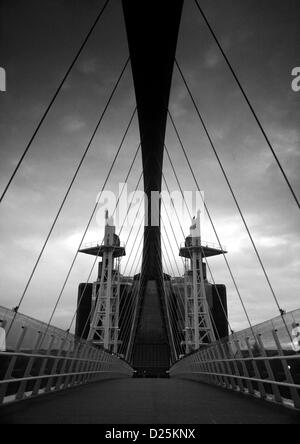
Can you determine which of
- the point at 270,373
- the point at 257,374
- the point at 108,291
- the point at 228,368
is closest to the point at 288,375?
the point at 270,373

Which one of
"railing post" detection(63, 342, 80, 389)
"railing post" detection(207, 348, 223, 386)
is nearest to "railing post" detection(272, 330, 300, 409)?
"railing post" detection(63, 342, 80, 389)

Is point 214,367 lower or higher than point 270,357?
higher

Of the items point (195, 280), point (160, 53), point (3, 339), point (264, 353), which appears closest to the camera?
point (3, 339)

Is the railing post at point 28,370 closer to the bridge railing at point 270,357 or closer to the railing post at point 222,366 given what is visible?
the bridge railing at point 270,357

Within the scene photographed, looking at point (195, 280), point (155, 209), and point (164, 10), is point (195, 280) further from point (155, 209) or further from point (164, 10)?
point (164, 10)

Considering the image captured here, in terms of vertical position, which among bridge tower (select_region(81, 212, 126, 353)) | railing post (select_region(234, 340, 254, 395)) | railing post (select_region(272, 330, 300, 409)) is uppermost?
bridge tower (select_region(81, 212, 126, 353))

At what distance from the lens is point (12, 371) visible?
23.8ft

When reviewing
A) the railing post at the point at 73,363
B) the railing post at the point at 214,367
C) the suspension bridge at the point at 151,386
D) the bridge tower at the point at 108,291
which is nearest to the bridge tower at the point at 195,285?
the bridge tower at the point at 108,291

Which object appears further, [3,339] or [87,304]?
[87,304]

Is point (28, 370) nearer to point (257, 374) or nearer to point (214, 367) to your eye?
point (257, 374)

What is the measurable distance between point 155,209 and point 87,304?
3877 centimetres

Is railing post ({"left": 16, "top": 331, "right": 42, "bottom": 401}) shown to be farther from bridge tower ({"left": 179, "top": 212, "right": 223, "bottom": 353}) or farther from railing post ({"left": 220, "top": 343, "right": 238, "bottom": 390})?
bridge tower ({"left": 179, "top": 212, "right": 223, "bottom": 353})
